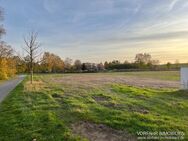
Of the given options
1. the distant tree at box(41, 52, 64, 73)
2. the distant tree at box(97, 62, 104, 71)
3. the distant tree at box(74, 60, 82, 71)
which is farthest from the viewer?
the distant tree at box(97, 62, 104, 71)

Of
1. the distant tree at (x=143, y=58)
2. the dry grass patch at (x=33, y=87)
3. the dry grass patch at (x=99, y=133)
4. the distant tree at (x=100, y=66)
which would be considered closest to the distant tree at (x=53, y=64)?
the distant tree at (x=100, y=66)

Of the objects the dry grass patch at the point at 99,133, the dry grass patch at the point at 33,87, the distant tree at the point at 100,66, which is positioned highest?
the distant tree at the point at 100,66

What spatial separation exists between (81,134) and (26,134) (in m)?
1.47

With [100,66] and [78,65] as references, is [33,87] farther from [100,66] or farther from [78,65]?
[100,66]

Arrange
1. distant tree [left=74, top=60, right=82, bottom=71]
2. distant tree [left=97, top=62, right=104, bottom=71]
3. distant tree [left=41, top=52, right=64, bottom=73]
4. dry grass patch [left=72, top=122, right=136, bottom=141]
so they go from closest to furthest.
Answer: dry grass patch [left=72, top=122, right=136, bottom=141] < distant tree [left=41, top=52, right=64, bottom=73] < distant tree [left=74, top=60, right=82, bottom=71] < distant tree [left=97, top=62, right=104, bottom=71]

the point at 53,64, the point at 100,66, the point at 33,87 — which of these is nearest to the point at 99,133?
the point at 33,87

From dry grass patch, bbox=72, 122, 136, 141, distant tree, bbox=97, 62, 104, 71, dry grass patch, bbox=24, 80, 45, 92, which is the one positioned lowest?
dry grass patch, bbox=24, 80, 45, 92

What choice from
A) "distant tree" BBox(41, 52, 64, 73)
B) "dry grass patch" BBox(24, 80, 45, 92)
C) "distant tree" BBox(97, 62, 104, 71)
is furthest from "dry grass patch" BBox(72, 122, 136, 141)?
"distant tree" BBox(97, 62, 104, 71)

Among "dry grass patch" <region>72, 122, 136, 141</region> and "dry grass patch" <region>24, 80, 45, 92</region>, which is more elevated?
"dry grass patch" <region>72, 122, 136, 141</region>

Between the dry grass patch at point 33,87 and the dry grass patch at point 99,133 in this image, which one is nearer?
the dry grass patch at point 99,133

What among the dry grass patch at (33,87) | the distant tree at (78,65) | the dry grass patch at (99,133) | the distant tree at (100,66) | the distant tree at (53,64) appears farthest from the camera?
the distant tree at (100,66)

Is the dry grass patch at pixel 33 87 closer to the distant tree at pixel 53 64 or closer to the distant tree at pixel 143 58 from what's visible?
→ the distant tree at pixel 53 64

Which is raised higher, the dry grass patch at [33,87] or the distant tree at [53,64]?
the distant tree at [53,64]

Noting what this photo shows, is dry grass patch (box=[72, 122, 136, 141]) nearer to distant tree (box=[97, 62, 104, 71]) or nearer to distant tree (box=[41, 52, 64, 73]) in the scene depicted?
distant tree (box=[41, 52, 64, 73])
